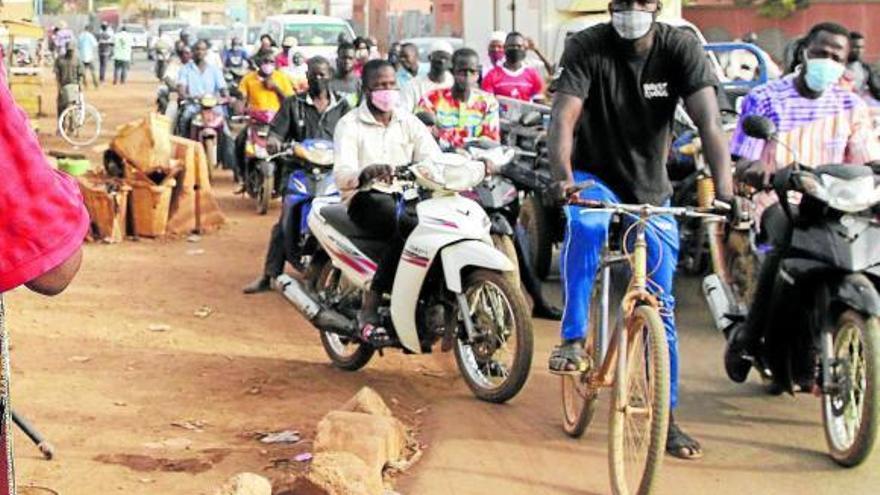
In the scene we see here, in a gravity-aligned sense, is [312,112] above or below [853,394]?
above

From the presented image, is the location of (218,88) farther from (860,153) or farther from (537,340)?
(860,153)

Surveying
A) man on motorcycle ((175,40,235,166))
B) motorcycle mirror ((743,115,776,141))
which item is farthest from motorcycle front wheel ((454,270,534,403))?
man on motorcycle ((175,40,235,166))

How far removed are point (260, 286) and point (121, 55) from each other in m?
33.2

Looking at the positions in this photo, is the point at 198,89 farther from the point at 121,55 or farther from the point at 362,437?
the point at 121,55

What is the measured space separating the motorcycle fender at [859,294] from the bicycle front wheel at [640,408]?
2.90 ft

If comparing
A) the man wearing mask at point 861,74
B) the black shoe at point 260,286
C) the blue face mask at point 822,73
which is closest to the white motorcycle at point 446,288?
the blue face mask at point 822,73

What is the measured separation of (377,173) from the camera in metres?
6.71

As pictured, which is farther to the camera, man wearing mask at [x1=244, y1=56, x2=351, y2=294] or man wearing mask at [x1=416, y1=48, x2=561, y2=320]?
man wearing mask at [x1=244, y1=56, x2=351, y2=294]

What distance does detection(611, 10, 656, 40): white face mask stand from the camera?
18.0ft

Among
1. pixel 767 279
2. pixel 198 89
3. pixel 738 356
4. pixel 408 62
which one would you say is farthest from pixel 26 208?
pixel 198 89

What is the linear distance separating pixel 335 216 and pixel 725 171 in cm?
261

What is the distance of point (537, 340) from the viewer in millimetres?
8180

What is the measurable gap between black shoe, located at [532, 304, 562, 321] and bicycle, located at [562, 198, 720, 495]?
Result: 11.0ft

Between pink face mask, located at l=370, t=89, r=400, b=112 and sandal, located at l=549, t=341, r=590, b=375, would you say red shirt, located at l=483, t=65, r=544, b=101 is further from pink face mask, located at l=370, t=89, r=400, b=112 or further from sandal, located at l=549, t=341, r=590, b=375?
sandal, located at l=549, t=341, r=590, b=375
